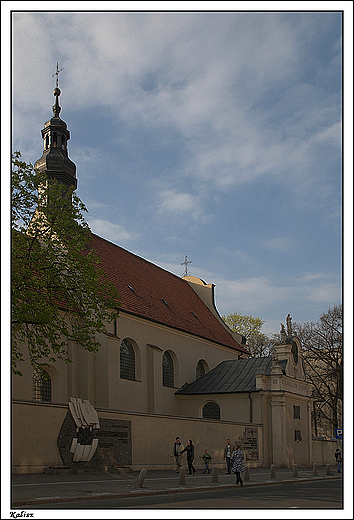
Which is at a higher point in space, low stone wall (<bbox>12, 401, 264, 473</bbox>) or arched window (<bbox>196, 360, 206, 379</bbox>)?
arched window (<bbox>196, 360, 206, 379</bbox>)

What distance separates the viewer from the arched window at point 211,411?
3475cm

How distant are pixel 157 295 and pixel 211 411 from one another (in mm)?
8565

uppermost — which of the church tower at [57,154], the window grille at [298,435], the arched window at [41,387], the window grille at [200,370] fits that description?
the church tower at [57,154]

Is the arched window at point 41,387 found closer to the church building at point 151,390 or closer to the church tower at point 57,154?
the church building at point 151,390

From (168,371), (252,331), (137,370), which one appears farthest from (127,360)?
(252,331)

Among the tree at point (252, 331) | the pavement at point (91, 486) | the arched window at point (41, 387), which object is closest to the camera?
the pavement at point (91, 486)

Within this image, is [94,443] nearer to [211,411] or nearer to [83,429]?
[83,429]

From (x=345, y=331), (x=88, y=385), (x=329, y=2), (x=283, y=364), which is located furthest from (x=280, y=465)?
(x=329, y=2)

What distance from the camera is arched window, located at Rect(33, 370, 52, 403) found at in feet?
82.1

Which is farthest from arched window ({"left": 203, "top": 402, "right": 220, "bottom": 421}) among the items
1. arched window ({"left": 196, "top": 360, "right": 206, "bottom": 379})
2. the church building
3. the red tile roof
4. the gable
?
the red tile roof

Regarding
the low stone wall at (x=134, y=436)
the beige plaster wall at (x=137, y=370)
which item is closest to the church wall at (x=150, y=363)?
the beige plaster wall at (x=137, y=370)

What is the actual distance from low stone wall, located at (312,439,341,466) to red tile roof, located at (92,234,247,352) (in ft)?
29.1

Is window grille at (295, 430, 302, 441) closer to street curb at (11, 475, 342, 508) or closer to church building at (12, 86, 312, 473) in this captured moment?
church building at (12, 86, 312, 473)

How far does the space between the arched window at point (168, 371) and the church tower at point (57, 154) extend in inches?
483
